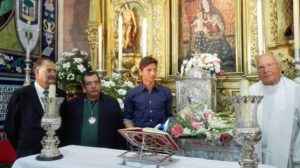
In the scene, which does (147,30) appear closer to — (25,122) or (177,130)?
(177,130)

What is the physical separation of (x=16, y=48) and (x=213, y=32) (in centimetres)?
284

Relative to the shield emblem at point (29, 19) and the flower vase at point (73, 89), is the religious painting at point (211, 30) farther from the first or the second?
the shield emblem at point (29, 19)

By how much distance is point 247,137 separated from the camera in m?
1.64

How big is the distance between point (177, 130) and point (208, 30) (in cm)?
232

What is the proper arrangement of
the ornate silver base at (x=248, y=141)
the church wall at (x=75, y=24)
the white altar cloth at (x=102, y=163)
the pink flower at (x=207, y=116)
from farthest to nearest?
1. the church wall at (x=75, y=24)
2. the pink flower at (x=207, y=116)
3. the white altar cloth at (x=102, y=163)
4. the ornate silver base at (x=248, y=141)

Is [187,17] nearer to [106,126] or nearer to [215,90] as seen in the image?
[215,90]

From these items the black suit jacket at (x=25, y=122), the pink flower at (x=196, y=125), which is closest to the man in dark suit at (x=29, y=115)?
the black suit jacket at (x=25, y=122)

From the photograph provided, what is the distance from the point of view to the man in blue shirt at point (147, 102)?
10.0ft

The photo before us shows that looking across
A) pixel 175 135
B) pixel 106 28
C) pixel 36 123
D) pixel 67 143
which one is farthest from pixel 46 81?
pixel 106 28

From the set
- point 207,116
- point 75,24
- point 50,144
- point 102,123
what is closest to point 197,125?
point 207,116

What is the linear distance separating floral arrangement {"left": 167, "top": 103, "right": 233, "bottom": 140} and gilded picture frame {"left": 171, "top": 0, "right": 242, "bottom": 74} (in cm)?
170

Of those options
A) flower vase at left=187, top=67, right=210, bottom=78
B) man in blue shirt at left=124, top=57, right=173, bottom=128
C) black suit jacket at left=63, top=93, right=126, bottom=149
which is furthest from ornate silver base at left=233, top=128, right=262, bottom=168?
flower vase at left=187, top=67, right=210, bottom=78

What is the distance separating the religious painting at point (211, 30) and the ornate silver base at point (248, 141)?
284 centimetres

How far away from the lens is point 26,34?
4820mm
